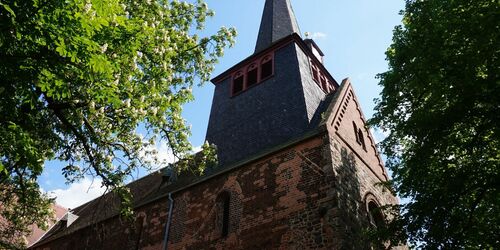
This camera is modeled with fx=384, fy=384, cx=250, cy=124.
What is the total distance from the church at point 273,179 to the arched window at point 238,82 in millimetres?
57

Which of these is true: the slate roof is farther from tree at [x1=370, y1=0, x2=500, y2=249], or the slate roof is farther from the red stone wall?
tree at [x1=370, y1=0, x2=500, y2=249]

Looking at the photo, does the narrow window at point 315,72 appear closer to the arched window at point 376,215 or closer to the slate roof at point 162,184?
the slate roof at point 162,184

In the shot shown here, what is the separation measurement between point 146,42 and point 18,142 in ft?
10.8

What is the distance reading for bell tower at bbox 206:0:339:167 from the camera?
1349 cm

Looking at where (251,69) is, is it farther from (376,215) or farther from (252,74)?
(376,215)

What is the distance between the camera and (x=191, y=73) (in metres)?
10.4

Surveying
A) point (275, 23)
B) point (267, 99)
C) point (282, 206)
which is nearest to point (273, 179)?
point (282, 206)

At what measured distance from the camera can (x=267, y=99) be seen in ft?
49.8

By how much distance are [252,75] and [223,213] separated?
719 cm

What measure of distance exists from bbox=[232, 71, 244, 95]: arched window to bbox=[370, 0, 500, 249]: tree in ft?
25.2

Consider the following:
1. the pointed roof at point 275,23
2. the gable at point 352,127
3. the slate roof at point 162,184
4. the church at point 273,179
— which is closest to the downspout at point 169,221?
the church at point 273,179

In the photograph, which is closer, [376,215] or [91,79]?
[91,79]

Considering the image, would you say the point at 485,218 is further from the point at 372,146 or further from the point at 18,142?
the point at 18,142

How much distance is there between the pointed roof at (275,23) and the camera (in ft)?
65.2
